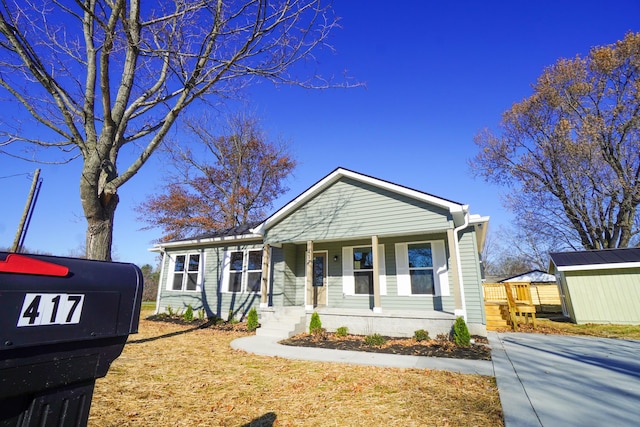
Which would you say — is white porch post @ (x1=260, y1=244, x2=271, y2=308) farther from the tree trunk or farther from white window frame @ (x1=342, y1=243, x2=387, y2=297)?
the tree trunk

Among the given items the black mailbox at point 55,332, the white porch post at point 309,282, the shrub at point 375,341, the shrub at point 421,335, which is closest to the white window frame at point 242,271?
the white porch post at point 309,282

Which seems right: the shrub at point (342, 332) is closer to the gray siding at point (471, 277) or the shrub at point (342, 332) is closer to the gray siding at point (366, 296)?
the gray siding at point (366, 296)

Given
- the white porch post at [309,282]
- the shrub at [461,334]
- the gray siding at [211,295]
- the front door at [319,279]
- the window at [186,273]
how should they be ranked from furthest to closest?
the window at [186,273] → the gray siding at [211,295] → the front door at [319,279] → the white porch post at [309,282] → the shrub at [461,334]

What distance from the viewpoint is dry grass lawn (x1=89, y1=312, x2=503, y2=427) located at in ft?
11.4

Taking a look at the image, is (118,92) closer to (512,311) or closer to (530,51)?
(512,311)

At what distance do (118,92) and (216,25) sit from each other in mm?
1997

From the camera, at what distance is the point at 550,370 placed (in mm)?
5230

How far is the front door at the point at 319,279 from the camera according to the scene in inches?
441

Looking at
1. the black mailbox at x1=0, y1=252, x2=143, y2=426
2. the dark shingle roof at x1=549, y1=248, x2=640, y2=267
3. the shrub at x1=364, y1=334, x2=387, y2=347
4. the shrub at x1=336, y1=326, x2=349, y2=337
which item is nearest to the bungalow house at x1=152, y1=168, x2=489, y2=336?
the shrub at x1=336, y1=326, x2=349, y2=337

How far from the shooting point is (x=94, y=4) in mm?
4828

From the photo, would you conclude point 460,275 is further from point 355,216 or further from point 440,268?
point 355,216

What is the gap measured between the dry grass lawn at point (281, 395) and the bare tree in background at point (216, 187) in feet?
53.4

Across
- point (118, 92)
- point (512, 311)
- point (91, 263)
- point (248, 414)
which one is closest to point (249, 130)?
point (118, 92)

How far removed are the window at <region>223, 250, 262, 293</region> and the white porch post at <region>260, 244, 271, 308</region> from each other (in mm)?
978
